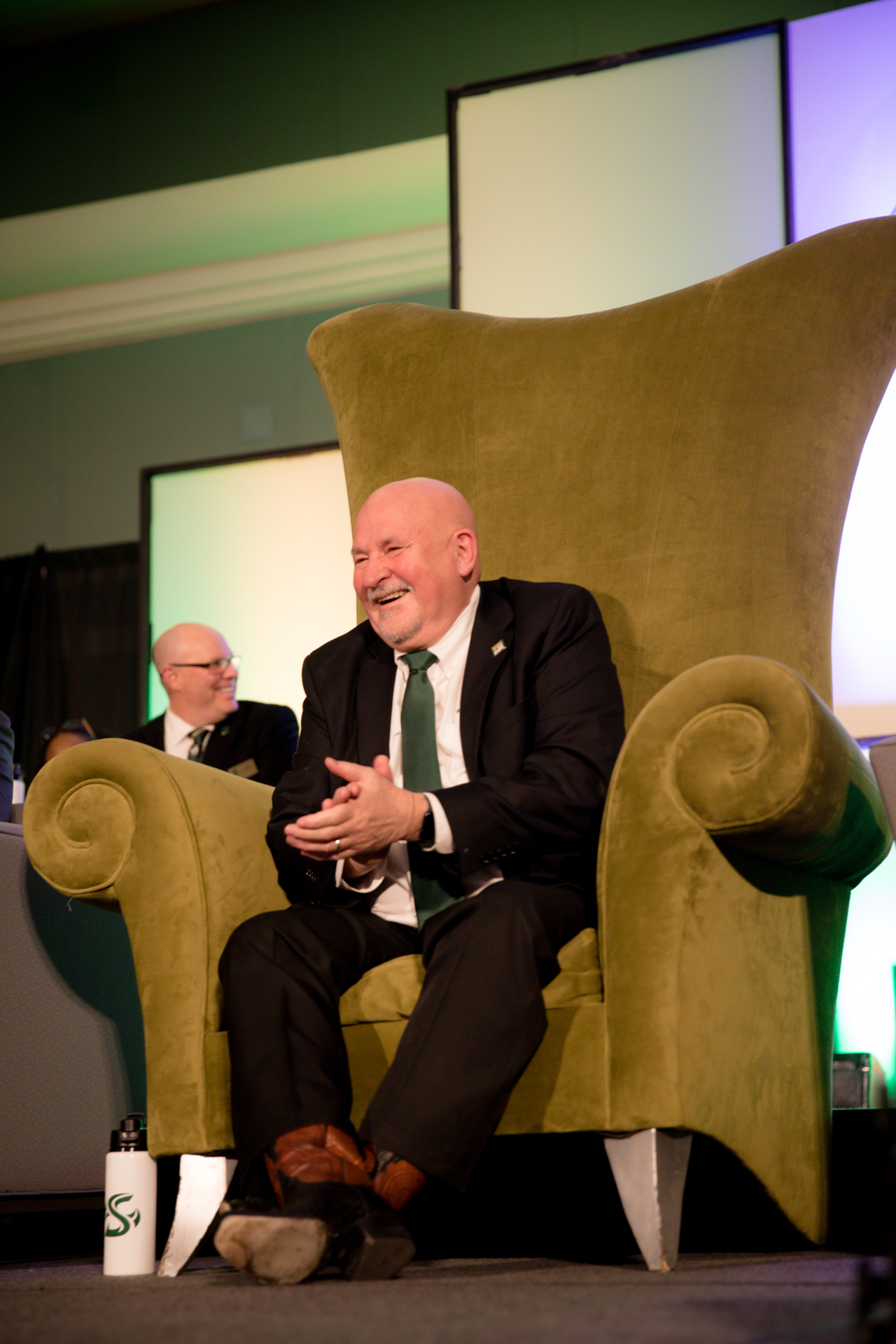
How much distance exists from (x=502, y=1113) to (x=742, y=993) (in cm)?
30

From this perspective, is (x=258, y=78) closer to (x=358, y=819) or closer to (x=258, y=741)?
(x=258, y=741)

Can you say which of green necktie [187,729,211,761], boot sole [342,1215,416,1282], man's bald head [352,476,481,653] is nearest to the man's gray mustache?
man's bald head [352,476,481,653]

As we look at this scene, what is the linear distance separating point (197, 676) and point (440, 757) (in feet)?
7.56

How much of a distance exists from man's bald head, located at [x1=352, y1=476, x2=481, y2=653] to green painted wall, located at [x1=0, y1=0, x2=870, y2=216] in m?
3.25

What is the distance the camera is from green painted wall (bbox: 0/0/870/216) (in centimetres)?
471

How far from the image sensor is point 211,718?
3957 millimetres

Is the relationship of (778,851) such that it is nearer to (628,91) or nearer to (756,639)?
(756,639)

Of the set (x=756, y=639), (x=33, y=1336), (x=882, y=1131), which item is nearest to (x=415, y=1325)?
(x=33, y=1336)

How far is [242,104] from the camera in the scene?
17.5 ft

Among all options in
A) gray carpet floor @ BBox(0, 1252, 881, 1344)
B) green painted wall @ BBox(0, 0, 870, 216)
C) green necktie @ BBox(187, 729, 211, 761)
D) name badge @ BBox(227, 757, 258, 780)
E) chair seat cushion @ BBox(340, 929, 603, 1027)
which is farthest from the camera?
green painted wall @ BBox(0, 0, 870, 216)

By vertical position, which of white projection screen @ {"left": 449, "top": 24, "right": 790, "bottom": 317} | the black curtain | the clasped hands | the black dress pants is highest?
white projection screen @ {"left": 449, "top": 24, "right": 790, "bottom": 317}

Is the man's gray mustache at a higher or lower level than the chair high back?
lower

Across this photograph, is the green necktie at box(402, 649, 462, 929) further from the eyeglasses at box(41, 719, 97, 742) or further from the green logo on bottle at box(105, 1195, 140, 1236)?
the eyeglasses at box(41, 719, 97, 742)

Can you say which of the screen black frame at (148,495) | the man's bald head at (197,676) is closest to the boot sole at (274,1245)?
the man's bald head at (197,676)
